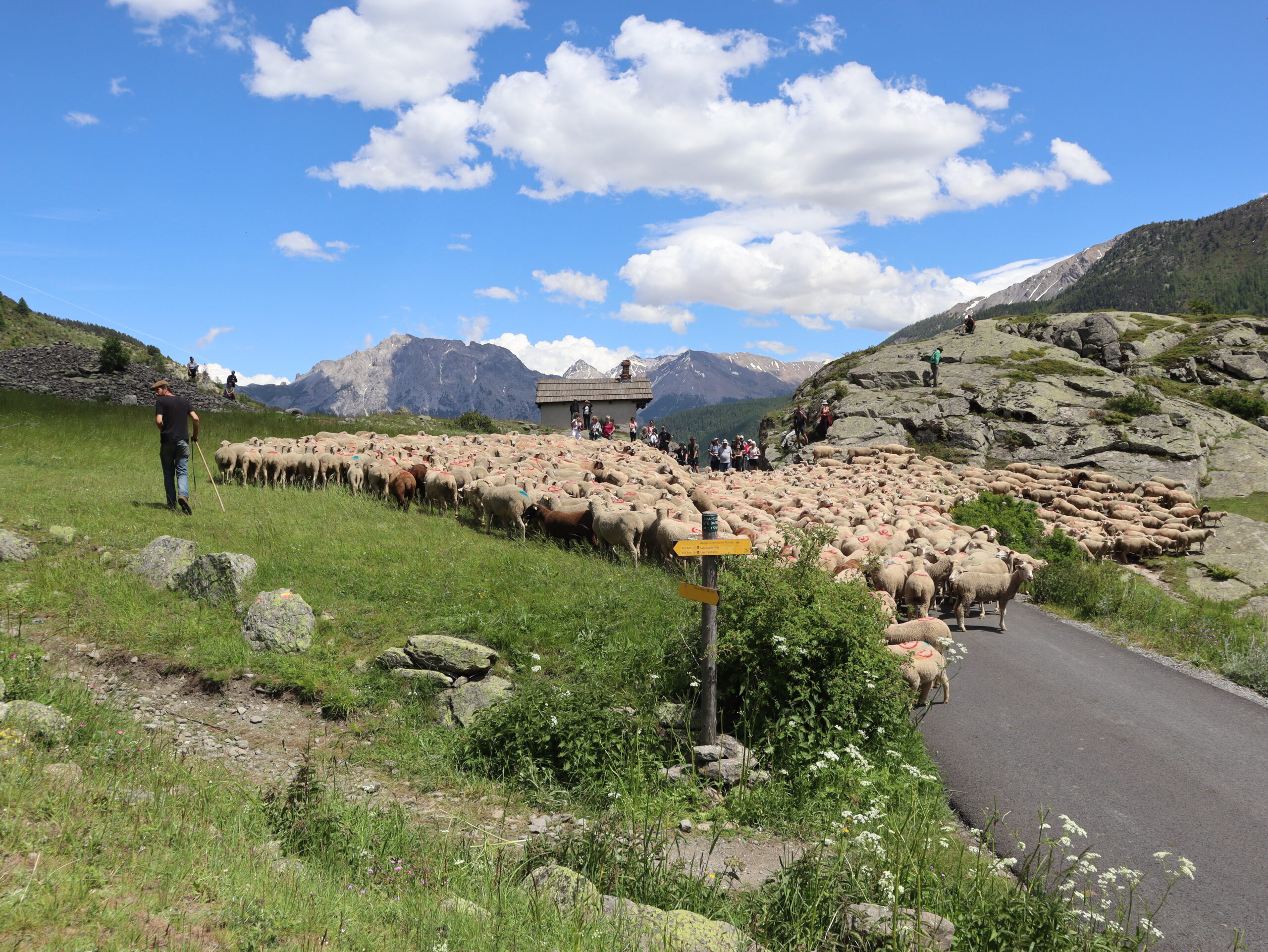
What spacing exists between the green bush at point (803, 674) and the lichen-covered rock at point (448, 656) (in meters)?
3.29

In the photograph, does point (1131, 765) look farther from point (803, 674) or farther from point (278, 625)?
point (278, 625)

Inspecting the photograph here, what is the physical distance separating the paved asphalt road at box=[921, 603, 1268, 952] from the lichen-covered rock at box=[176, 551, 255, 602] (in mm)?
10460

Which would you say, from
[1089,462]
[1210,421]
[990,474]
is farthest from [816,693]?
[1210,421]

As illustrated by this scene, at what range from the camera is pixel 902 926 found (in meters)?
4.65

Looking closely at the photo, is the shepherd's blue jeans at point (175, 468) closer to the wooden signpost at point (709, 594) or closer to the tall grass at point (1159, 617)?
the wooden signpost at point (709, 594)

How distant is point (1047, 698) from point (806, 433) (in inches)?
1281

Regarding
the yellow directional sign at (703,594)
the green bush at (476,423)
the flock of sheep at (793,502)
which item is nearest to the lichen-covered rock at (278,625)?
the yellow directional sign at (703,594)

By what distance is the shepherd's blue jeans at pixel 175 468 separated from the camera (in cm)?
1506

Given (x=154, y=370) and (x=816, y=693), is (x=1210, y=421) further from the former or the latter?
(x=154, y=370)

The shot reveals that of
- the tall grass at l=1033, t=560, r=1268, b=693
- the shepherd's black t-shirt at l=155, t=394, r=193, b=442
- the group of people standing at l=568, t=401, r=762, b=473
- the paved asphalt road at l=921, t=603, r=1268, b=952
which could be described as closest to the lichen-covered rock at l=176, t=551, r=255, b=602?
the shepherd's black t-shirt at l=155, t=394, r=193, b=442

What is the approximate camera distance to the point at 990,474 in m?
32.8

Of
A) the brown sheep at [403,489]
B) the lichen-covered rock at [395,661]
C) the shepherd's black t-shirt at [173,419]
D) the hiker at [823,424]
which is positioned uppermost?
the hiker at [823,424]

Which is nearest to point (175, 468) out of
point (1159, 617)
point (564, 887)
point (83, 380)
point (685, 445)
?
point (564, 887)

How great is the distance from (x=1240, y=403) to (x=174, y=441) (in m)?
54.7
